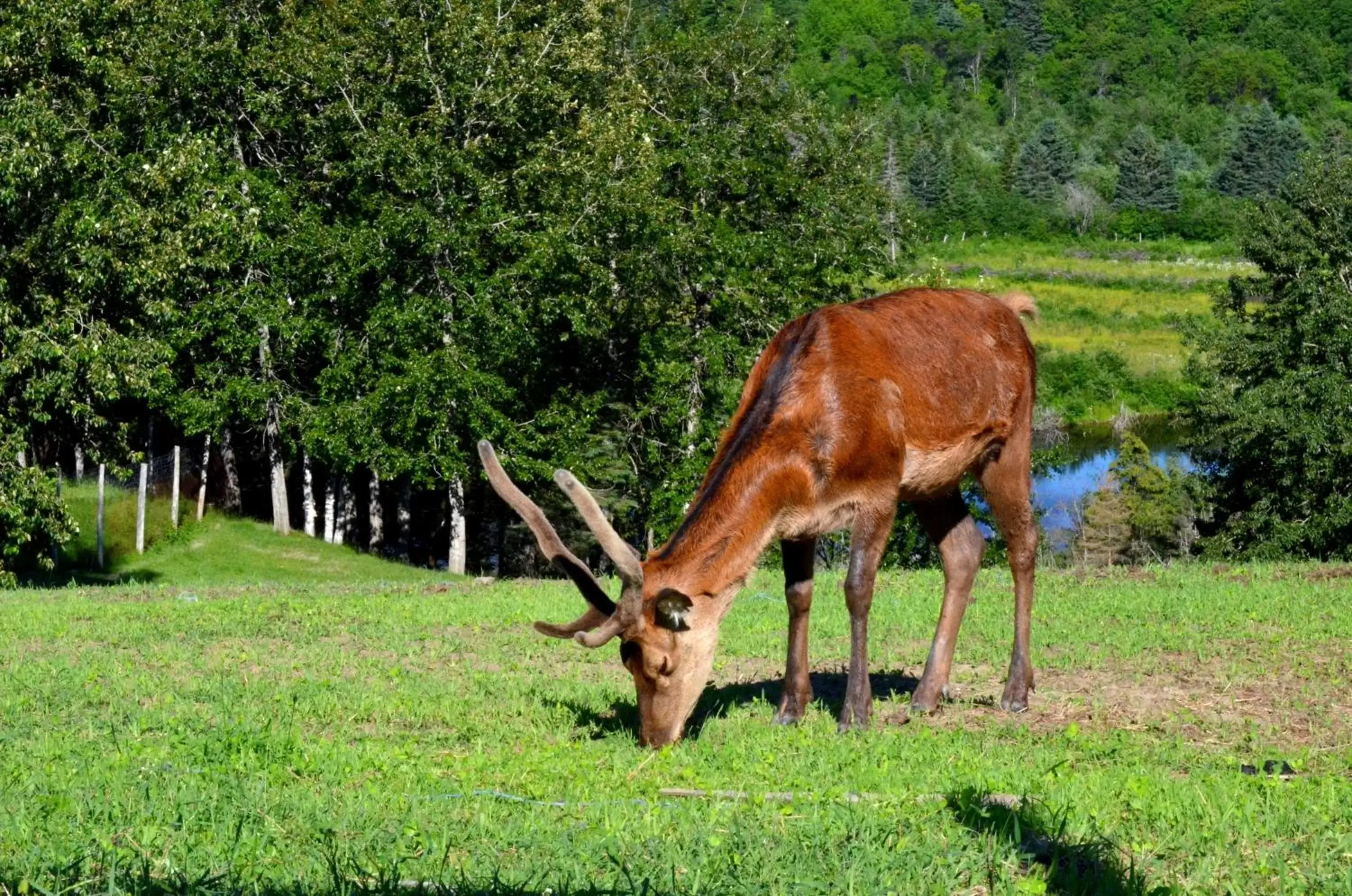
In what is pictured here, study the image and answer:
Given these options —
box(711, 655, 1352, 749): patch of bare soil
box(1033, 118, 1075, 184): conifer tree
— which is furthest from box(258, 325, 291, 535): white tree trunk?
box(1033, 118, 1075, 184): conifer tree

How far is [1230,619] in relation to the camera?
45.4 feet

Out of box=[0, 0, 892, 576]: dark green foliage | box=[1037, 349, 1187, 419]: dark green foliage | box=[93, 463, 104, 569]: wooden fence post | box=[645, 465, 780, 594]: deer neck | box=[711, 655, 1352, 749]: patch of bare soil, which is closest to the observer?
box=[645, 465, 780, 594]: deer neck

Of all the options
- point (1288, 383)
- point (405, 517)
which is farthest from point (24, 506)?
point (1288, 383)

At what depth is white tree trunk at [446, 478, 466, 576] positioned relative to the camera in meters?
38.2

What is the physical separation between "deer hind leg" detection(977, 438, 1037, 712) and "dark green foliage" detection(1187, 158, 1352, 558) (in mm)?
23738

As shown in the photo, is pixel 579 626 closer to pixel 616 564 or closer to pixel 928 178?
pixel 616 564

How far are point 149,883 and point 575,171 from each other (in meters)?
31.7

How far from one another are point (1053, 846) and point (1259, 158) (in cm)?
14594

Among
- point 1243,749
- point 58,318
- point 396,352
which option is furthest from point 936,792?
point 396,352

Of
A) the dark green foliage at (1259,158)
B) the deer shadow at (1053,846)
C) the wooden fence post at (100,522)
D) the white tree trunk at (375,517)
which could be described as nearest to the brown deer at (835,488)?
the deer shadow at (1053,846)

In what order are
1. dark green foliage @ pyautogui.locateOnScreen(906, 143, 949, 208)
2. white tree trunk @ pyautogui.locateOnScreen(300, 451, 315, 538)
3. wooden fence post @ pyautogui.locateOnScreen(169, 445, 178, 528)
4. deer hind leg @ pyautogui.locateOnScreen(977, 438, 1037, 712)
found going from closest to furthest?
deer hind leg @ pyautogui.locateOnScreen(977, 438, 1037, 712) → wooden fence post @ pyautogui.locateOnScreen(169, 445, 178, 528) → white tree trunk @ pyautogui.locateOnScreen(300, 451, 315, 538) → dark green foliage @ pyautogui.locateOnScreen(906, 143, 949, 208)

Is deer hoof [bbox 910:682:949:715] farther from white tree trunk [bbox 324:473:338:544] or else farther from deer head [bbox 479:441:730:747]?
white tree trunk [bbox 324:473:338:544]

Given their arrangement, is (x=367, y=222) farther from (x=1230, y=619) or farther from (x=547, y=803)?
(x=547, y=803)

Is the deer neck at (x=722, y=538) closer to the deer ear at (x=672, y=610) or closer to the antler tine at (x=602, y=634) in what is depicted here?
the deer ear at (x=672, y=610)
